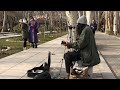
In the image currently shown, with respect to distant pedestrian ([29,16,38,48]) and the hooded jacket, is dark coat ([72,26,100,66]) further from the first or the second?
distant pedestrian ([29,16,38,48])

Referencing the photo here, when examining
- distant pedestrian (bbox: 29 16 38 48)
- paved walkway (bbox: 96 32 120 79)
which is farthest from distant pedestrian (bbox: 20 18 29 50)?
paved walkway (bbox: 96 32 120 79)

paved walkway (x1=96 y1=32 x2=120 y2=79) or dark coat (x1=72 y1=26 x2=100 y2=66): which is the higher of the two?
dark coat (x1=72 y1=26 x2=100 y2=66)

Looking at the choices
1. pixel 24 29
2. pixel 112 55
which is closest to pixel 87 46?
pixel 112 55

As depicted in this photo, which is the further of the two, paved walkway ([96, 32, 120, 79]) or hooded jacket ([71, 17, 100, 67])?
paved walkway ([96, 32, 120, 79])

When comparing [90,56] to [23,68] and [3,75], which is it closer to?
[3,75]

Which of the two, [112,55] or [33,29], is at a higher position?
[33,29]

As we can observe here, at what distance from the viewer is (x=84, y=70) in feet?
20.7

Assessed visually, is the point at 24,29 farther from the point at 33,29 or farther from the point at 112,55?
the point at 112,55
